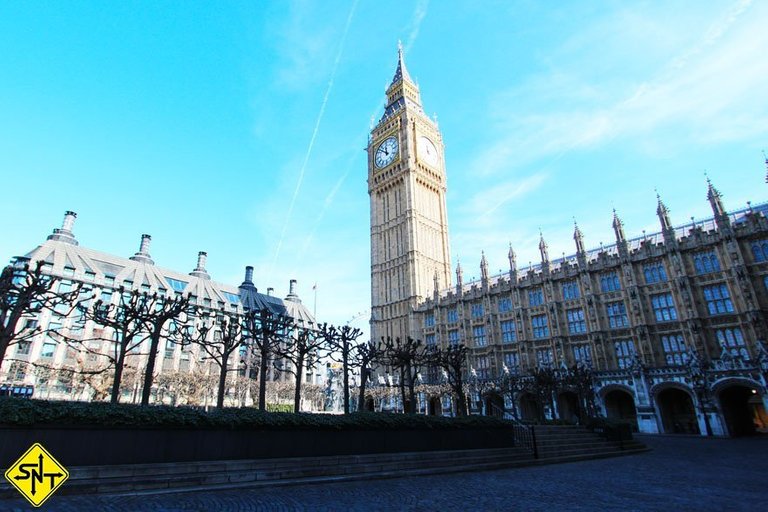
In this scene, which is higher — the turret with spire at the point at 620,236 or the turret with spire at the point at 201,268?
the turret with spire at the point at 201,268

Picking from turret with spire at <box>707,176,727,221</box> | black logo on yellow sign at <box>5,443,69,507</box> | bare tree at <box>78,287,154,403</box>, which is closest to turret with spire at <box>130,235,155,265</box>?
bare tree at <box>78,287,154,403</box>

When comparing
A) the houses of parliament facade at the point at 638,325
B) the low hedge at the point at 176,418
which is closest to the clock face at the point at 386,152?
the houses of parliament facade at the point at 638,325

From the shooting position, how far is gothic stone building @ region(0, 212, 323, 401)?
155ft

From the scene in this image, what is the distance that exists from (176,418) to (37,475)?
23.9ft

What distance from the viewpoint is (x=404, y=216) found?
A: 228 ft

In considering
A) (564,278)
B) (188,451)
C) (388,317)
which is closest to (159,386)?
(388,317)

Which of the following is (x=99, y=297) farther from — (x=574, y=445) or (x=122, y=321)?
(x=574, y=445)

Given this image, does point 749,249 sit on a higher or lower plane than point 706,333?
higher

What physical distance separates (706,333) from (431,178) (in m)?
49.8

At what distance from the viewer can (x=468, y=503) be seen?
404 inches

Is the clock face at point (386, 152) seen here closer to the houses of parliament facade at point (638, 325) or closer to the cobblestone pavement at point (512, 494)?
the houses of parliament facade at point (638, 325)

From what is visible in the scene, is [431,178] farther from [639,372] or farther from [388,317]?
[639,372]

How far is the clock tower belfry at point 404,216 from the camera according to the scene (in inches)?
2601

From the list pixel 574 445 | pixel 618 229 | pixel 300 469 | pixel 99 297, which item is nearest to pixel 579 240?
pixel 618 229
